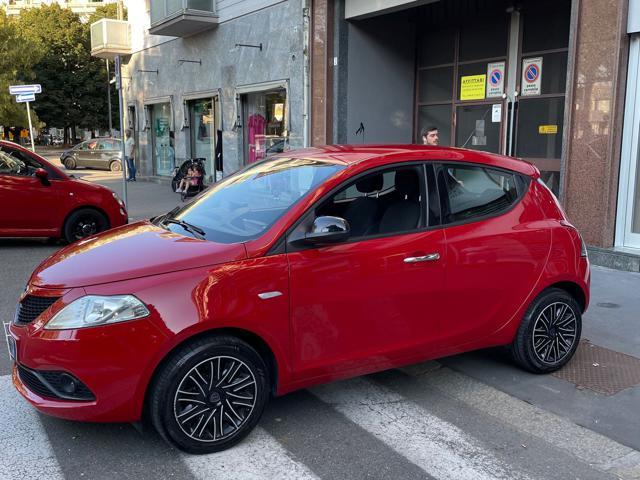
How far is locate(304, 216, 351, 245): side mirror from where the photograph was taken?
363cm

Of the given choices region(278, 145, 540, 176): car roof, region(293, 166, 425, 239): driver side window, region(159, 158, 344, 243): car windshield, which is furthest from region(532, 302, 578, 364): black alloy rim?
region(159, 158, 344, 243): car windshield

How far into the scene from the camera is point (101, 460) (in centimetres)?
343

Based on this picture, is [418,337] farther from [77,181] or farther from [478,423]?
[77,181]

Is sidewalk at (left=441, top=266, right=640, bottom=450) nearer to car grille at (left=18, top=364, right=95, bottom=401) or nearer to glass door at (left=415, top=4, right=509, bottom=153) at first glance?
car grille at (left=18, top=364, right=95, bottom=401)

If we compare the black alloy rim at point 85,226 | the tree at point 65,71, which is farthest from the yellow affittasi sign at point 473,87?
the tree at point 65,71

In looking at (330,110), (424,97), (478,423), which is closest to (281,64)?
(330,110)

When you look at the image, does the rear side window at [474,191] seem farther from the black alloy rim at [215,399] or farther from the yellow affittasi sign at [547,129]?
the yellow affittasi sign at [547,129]

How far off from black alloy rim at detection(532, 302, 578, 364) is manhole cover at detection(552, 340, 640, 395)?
7.1 inches

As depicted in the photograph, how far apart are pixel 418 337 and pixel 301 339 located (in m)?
0.89

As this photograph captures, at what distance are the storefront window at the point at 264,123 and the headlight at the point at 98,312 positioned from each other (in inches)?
441

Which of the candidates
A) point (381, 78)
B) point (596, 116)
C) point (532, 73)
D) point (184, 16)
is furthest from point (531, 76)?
point (184, 16)

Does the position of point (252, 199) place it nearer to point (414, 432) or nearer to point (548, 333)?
point (414, 432)

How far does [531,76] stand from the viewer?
34.3 ft

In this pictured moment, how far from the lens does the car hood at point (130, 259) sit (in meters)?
3.40
